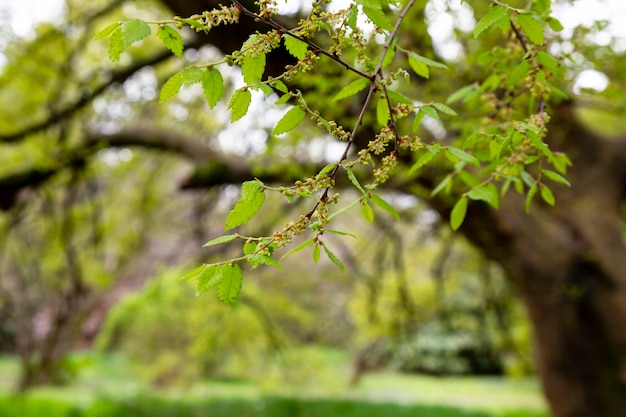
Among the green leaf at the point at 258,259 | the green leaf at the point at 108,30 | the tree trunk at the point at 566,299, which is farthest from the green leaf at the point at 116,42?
the tree trunk at the point at 566,299

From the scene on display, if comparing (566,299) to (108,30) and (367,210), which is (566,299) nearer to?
(367,210)

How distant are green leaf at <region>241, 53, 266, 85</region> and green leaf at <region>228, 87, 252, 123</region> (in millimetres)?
19

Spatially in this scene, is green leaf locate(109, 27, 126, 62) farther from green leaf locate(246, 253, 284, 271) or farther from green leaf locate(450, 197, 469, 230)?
green leaf locate(450, 197, 469, 230)

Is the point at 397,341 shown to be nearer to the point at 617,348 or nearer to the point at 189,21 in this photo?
the point at 617,348

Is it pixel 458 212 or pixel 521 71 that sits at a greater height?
pixel 521 71

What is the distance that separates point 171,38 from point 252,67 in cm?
12

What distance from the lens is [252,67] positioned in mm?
817

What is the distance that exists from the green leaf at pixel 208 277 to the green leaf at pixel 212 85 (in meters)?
0.23

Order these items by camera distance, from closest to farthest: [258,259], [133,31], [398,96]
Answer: [133,31] < [258,259] < [398,96]

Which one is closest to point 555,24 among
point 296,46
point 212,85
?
point 296,46

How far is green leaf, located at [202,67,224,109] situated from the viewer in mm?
811

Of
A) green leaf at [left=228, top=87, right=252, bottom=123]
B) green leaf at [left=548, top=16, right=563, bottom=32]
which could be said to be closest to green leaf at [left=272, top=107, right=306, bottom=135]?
green leaf at [left=228, top=87, right=252, bottom=123]

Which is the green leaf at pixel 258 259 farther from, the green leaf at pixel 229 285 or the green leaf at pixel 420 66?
the green leaf at pixel 420 66

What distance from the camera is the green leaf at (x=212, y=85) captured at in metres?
0.81
